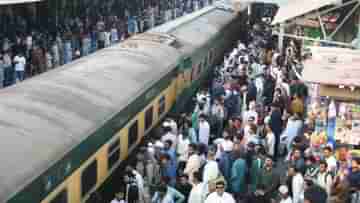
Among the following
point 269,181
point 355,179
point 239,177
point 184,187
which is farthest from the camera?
point 239,177

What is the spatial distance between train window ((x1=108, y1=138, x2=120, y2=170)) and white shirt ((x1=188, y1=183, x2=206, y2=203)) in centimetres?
150

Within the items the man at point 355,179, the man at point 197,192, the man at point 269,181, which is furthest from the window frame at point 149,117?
the man at point 355,179

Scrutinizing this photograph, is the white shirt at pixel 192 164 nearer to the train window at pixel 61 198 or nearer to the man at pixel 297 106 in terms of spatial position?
the train window at pixel 61 198

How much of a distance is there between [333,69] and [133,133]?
3843mm

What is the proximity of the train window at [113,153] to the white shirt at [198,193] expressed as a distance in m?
1.50

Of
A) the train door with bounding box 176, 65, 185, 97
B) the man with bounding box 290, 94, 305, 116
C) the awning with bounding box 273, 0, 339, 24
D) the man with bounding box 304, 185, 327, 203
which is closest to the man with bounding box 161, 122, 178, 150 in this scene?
the train door with bounding box 176, 65, 185, 97

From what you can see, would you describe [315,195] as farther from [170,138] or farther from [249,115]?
[249,115]

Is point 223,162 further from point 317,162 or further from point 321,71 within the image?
point 321,71

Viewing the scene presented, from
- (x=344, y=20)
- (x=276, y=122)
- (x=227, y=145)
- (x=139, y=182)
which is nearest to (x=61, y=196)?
(x=139, y=182)

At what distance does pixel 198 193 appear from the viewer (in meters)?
8.66

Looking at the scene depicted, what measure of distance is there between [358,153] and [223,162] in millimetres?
2531

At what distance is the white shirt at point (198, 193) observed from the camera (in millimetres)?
8672

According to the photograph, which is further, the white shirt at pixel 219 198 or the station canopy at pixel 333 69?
the station canopy at pixel 333 69

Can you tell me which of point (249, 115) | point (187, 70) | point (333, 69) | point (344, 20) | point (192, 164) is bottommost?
point (192, 164)
